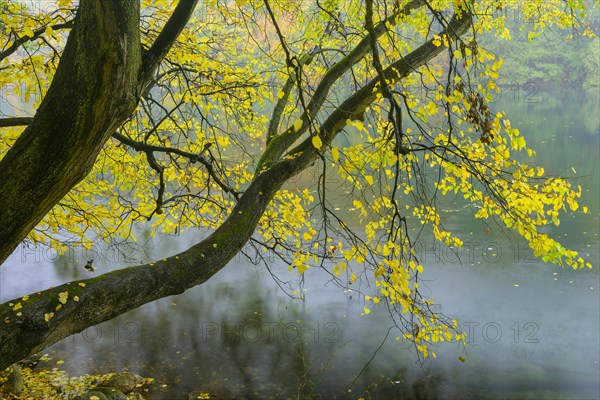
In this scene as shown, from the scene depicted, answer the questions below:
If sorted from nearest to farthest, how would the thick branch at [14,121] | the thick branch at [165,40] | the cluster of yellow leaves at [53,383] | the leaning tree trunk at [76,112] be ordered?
the leaning tree trunk at [76,112] < the thick branch at [165,40] < the thick branch at [14,121] < the cluster of yellow leaves at [53,383]

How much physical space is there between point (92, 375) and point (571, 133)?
26.6 meters

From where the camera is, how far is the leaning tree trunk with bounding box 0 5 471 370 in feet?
9.41

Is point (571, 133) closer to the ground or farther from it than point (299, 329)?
farther from it

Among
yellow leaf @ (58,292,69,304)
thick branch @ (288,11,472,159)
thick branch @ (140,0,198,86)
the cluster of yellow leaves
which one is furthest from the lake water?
thick branch @ (140,0,198,86)

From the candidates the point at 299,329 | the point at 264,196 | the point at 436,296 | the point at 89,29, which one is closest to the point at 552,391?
the point at 436,296

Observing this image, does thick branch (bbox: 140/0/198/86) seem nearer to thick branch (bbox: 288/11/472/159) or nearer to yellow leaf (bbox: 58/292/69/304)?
yellow leaf (bbox: 58/292/69/304)

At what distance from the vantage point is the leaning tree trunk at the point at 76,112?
88.7 inches

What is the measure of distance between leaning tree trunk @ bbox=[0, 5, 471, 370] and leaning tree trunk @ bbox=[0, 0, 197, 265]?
1.66 feet

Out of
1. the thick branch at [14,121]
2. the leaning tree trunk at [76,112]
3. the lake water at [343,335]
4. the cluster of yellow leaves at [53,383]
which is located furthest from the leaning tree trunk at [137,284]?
the cluster of yellow leaves at [53,383]

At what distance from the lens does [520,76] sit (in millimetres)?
46844

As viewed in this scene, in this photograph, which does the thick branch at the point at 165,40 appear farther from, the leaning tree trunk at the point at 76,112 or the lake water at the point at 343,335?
the lake water at the point at 343,335

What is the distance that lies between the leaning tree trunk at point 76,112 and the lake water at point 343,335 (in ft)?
13.9

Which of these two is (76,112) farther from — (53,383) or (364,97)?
(53,383)

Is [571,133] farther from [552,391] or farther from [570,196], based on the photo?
[570,196]
